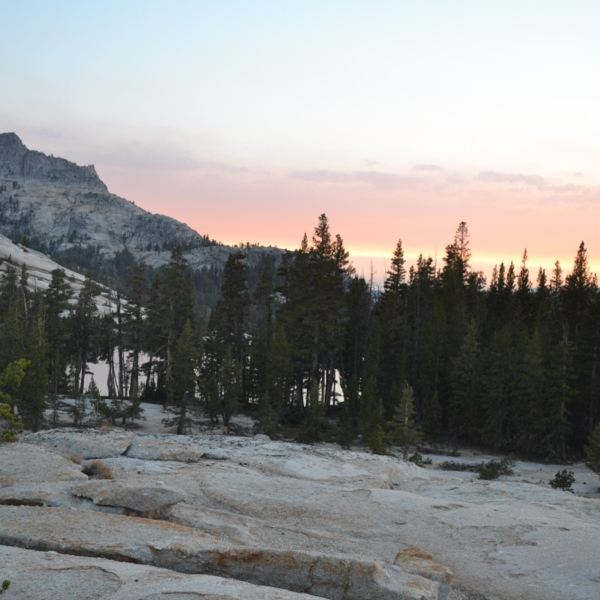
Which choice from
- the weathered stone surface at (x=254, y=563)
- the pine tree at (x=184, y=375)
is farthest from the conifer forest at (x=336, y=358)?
the weathered stone surface at (x=254, y=563)

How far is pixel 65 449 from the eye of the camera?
787 inches

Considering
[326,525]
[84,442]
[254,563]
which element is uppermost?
[254,563]

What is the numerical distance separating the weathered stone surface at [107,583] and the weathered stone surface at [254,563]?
0.75 metres

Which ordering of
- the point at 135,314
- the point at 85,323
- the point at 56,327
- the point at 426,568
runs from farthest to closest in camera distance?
the point at 85,323 → the point at 56,327 → the point at 135,314 → the point at 426,568

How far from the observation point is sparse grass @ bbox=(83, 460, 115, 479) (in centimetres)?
1644

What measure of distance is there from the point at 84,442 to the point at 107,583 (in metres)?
14.0

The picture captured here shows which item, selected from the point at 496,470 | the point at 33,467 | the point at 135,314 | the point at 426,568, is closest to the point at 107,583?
the point at 426,568

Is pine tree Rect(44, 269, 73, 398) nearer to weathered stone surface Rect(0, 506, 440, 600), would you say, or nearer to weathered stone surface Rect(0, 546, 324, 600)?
weathered stone surface Rect(0, 506, 440, 600)

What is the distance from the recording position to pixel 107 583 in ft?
26.1

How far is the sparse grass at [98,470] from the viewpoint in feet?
53.9

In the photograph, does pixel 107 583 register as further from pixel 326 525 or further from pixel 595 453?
pixel 595 453

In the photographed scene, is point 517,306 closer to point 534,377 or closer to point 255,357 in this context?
point 534,377

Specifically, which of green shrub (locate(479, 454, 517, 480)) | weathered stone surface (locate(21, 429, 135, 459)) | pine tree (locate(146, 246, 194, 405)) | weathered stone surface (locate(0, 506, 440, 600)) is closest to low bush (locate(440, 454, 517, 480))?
green shrub (locate(479, 454, 517, 480))

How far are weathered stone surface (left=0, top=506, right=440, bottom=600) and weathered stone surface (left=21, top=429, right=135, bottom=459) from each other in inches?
363
